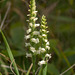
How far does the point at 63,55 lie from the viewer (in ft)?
5.49

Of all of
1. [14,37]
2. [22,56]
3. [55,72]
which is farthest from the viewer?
[14,37]

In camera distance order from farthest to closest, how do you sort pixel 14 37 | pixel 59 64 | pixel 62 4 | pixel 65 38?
pixel 65 38
pixel 62 4
pixel 14 37
pixel 59 64

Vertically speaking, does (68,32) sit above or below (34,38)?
below

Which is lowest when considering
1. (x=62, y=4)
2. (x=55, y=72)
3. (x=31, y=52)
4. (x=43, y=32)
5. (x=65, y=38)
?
(x=65, y=38)

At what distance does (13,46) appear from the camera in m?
1.89

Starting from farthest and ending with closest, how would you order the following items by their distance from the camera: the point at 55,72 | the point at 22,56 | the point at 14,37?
the point at 14,37, the point at 22,56, the point at 55,72

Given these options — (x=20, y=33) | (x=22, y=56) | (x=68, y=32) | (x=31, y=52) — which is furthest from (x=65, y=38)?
(x=31, y=52)

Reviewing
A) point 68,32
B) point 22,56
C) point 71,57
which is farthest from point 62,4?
point 22,56

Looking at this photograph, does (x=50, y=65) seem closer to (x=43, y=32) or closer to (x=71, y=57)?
(x=71, y=57)

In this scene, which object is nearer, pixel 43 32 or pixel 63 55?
pixel 43 32

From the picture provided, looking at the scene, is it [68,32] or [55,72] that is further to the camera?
[68,32]

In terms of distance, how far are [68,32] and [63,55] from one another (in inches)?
43.2

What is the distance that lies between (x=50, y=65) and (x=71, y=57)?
0.43m

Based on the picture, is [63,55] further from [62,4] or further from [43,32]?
[62,4]
